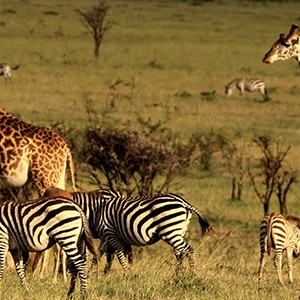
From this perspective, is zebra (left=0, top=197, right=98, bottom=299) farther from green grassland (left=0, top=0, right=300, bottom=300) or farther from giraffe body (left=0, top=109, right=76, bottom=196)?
giraffe body (left=0, top=109, right=76, bottom=196)

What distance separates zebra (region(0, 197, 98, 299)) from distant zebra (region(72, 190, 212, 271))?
130cm

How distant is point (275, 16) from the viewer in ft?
215

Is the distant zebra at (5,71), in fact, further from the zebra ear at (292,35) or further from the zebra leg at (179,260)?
the zebra leg at (179,260)

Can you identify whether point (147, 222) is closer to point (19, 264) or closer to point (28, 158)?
point (19, 264)

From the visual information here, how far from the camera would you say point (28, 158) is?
9680 mm

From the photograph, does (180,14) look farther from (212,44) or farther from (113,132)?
(113,132)

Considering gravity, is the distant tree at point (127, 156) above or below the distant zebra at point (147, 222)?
below

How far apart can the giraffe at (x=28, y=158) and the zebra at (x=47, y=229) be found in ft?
9.14

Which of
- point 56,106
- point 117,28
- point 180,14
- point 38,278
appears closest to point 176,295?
point 38,278

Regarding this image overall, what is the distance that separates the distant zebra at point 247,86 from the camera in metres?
34.0

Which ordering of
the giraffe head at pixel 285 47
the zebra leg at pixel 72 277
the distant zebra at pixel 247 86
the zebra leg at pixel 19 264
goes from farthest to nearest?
the distant zebra at pixel 247 86 → the giraffe head at pixel 285 47 → the zebra leg at pixel 19 264 → the zebra leg at pixel 72 277

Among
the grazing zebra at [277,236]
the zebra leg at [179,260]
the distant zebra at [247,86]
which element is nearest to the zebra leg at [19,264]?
the zebra leg at [179,260]

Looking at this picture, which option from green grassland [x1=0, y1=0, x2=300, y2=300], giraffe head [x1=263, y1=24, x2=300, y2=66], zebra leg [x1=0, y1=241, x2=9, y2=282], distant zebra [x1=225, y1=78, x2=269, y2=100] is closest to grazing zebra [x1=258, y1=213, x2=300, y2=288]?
green grassland [x1=0, y1=0, x2=300, y2=300]

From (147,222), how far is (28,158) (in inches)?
83.0
